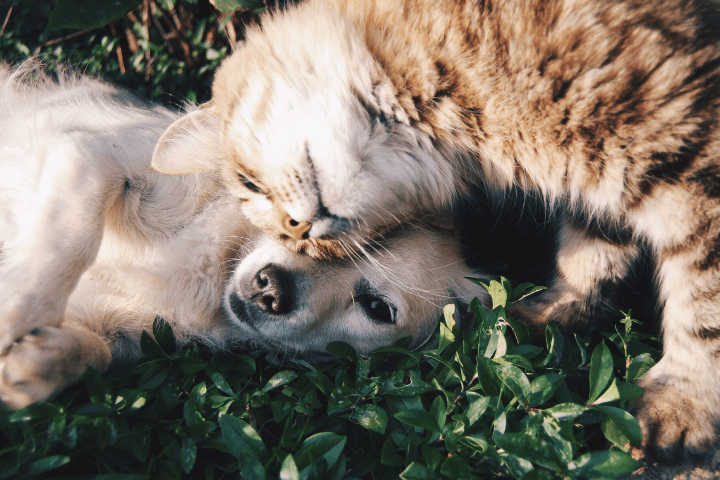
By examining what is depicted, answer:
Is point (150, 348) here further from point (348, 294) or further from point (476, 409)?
point (476, 409)

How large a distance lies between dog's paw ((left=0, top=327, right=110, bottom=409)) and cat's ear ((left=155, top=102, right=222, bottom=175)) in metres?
0.71

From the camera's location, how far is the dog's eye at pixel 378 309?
2062 mm

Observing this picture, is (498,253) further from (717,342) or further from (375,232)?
(717,342)

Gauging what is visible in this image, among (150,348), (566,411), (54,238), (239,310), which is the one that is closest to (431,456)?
(566,411)

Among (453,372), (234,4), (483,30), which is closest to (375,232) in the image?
(453,372)

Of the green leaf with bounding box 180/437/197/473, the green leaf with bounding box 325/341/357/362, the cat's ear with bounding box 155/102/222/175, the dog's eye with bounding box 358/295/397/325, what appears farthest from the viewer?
the dog's eye with bounding box 358/295/397/325

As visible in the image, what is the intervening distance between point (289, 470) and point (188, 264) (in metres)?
1.06

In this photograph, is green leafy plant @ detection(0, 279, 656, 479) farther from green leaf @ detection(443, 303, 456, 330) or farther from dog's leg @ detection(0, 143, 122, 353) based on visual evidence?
dog's leg @ detection(0, 143, 122, 353)

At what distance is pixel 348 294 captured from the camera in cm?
A: 204

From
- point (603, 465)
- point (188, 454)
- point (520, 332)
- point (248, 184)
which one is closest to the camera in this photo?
point (603, 465)

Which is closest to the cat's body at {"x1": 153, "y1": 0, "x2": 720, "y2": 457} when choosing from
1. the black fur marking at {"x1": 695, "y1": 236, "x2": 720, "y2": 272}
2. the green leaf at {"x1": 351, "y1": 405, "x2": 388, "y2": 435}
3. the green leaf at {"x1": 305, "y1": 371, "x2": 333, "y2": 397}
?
the black fur marking at {"x1": 695, "y1": 236, "x2": 720, "y2": 272}

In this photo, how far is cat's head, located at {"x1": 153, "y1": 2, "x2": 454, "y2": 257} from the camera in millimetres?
1595

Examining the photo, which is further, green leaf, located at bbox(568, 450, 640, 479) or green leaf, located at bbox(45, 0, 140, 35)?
green leaf, located at bbox(45, 0, 140, 35)

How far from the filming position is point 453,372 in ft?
5.33
